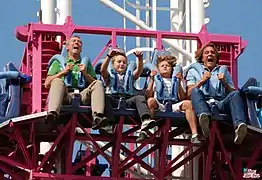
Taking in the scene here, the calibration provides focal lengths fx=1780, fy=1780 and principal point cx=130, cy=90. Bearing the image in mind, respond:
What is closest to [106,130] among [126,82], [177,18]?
[126,82]

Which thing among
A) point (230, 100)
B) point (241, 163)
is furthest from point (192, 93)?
point (241, 163)

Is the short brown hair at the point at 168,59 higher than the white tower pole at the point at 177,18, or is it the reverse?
the white tower pole at the point at 177,18

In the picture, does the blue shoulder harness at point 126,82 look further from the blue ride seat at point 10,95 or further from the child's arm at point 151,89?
the blue ride seat at point 10,95

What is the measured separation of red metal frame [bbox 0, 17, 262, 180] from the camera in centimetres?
3222

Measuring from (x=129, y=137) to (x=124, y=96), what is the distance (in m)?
1.63

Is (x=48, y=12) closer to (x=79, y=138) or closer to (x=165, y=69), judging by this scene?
(x=79, y=138)

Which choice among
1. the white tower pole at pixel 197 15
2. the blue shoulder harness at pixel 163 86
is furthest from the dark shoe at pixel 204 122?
the white tower pole at pixel 197 15

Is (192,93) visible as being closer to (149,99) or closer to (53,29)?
(149,99)

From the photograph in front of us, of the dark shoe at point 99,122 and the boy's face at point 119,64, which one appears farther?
the boy's face at point 119,64

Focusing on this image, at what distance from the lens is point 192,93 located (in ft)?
103

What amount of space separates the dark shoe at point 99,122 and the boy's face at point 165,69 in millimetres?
1680

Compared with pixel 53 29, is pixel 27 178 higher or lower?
lower

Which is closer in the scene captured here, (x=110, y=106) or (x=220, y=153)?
(x=110, y=106)

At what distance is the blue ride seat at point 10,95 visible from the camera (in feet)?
105
